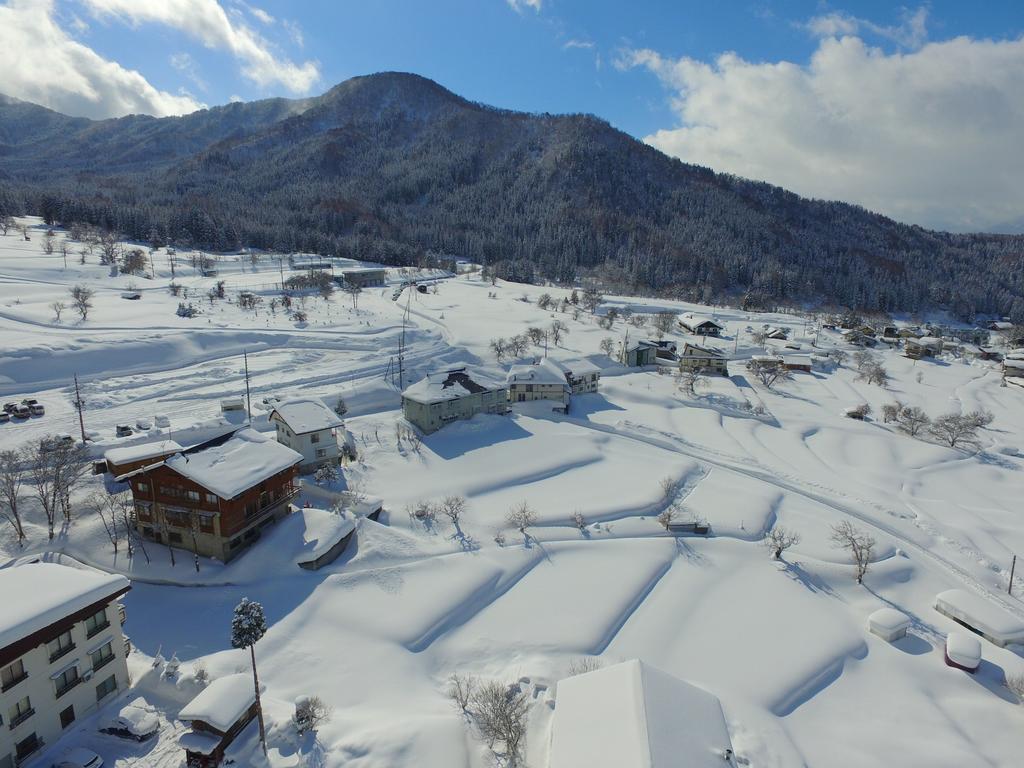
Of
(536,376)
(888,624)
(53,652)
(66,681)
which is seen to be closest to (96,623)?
(53,652)

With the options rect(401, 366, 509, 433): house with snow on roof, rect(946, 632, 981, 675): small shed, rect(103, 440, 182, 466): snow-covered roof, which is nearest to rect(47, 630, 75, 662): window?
rect(103, 440, 182, 466): snow-covered roof

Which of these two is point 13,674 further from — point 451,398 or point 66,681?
point 451,398

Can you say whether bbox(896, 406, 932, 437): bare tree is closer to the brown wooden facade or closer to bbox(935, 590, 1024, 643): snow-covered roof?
bbox(935, 590, 1024, 643): snow-covered roof

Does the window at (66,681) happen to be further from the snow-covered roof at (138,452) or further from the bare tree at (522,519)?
the bare tree at (522,519)

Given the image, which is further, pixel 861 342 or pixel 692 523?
pixel 861 342

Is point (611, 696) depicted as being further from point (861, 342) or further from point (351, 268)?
point (351, 268)

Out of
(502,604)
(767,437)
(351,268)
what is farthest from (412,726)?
(351,268)

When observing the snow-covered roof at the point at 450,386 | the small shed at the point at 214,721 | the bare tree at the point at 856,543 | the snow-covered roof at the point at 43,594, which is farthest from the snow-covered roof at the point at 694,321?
the snow-covered roof at the point at 43,594
